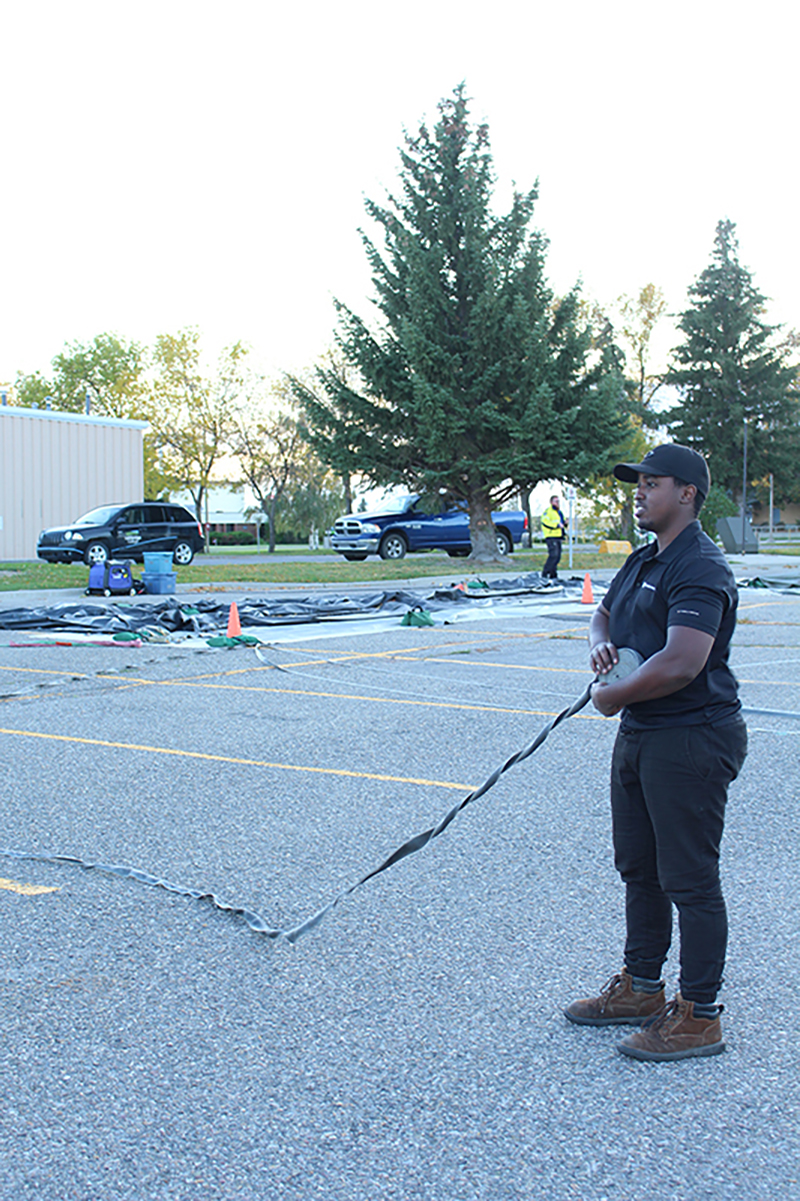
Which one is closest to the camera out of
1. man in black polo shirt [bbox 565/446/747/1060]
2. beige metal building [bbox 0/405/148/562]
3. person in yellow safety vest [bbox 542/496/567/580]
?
man in black polo shirt [bbox 565/446/747/1060]

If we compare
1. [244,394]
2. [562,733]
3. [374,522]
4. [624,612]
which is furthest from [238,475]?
[624,612]

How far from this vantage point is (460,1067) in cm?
318

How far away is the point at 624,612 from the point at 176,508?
29804 mm

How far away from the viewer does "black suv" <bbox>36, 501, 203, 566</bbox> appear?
1177 inches

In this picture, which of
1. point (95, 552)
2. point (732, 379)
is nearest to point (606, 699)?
point (95, 552)

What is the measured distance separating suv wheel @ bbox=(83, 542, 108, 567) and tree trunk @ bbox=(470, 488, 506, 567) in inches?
417

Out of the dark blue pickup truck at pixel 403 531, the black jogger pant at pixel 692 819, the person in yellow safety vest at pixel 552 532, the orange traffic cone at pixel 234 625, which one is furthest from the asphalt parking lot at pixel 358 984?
the dark blue pickup truck at pixel 403 531

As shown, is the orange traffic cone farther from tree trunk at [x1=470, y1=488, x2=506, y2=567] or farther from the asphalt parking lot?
tree trunk at [x1=470, y1=488, x2=506, y2=567]

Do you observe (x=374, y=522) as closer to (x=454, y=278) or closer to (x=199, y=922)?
(x=454, y=278)

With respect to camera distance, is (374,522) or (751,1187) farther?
(374,522)

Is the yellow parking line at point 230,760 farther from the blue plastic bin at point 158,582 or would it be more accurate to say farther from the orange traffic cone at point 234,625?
the blue plastic bin at point 158,582

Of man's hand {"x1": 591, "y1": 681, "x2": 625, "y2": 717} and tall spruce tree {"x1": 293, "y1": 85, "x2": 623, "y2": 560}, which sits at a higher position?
Result: tall spruce tree {"x1": 293, "y1": 85, "x2": 623, "y2": 560}

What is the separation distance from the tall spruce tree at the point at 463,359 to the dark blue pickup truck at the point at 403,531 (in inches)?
47.0

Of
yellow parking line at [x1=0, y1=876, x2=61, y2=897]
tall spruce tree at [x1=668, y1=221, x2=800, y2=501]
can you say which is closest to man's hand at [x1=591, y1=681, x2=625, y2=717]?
yellow parking line at [x1=0, y1=876, x2=61, y2=897]
